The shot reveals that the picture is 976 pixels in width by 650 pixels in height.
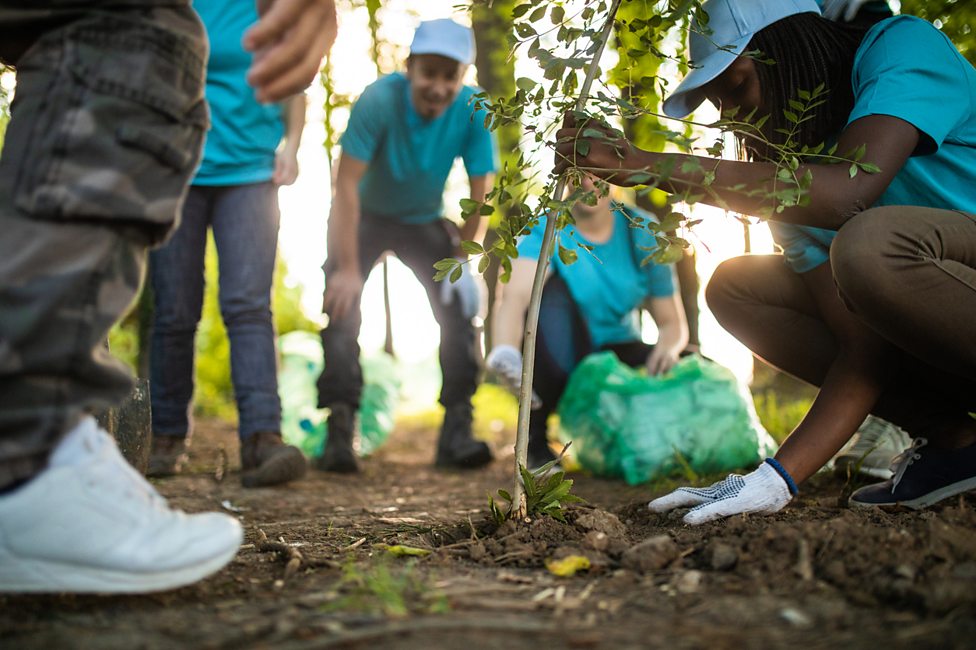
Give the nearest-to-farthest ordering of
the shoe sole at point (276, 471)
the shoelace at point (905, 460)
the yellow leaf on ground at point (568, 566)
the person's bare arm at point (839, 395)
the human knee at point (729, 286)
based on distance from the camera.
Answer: the yellow leaf on ground at point (568, 566)
the person's bare arm at point (839, 395)
the shoelace at point (905, 460)
the human knee at point (729, 286)
the shoe sole at point (276, 471)

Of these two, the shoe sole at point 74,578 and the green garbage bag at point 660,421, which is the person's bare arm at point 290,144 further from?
the shoe sole at point 74,578

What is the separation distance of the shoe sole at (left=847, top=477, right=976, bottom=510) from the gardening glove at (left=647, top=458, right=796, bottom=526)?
287 millimetres

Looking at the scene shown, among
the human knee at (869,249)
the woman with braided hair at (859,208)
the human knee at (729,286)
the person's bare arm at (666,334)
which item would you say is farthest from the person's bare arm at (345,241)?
the human knee at (869,249)

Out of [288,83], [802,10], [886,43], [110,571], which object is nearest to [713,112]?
[802,10]

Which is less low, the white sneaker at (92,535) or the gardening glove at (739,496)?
the white sneaker at (92,535)

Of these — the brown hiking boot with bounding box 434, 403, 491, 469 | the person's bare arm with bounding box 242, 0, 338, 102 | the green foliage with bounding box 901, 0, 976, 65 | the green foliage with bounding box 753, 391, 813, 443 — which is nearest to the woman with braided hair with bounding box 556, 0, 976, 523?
the person's bare arm with bounding box 242, 0, 338, 102

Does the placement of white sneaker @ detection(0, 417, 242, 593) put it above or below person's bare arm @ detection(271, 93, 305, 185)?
below

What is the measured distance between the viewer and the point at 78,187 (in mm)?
1219

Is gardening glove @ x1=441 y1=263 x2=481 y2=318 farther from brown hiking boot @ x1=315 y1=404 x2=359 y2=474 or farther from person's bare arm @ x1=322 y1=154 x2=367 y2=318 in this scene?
brown hiking boot @ x1=315 y1=404 x2=359 y2=474

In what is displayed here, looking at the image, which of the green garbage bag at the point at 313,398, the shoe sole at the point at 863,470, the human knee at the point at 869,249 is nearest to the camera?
the human knee at the point at 869,249

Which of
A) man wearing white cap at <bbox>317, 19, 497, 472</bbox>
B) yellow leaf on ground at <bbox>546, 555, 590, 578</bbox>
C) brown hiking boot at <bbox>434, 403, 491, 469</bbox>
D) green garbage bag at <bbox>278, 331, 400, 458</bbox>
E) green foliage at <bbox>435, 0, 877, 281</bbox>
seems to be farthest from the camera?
green garbage bag at <bbox>278, 331, 400, 458</bbox>

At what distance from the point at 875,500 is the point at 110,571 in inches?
71.4

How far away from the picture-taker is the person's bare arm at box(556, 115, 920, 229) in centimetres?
172

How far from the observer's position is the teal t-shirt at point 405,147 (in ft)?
12.2
